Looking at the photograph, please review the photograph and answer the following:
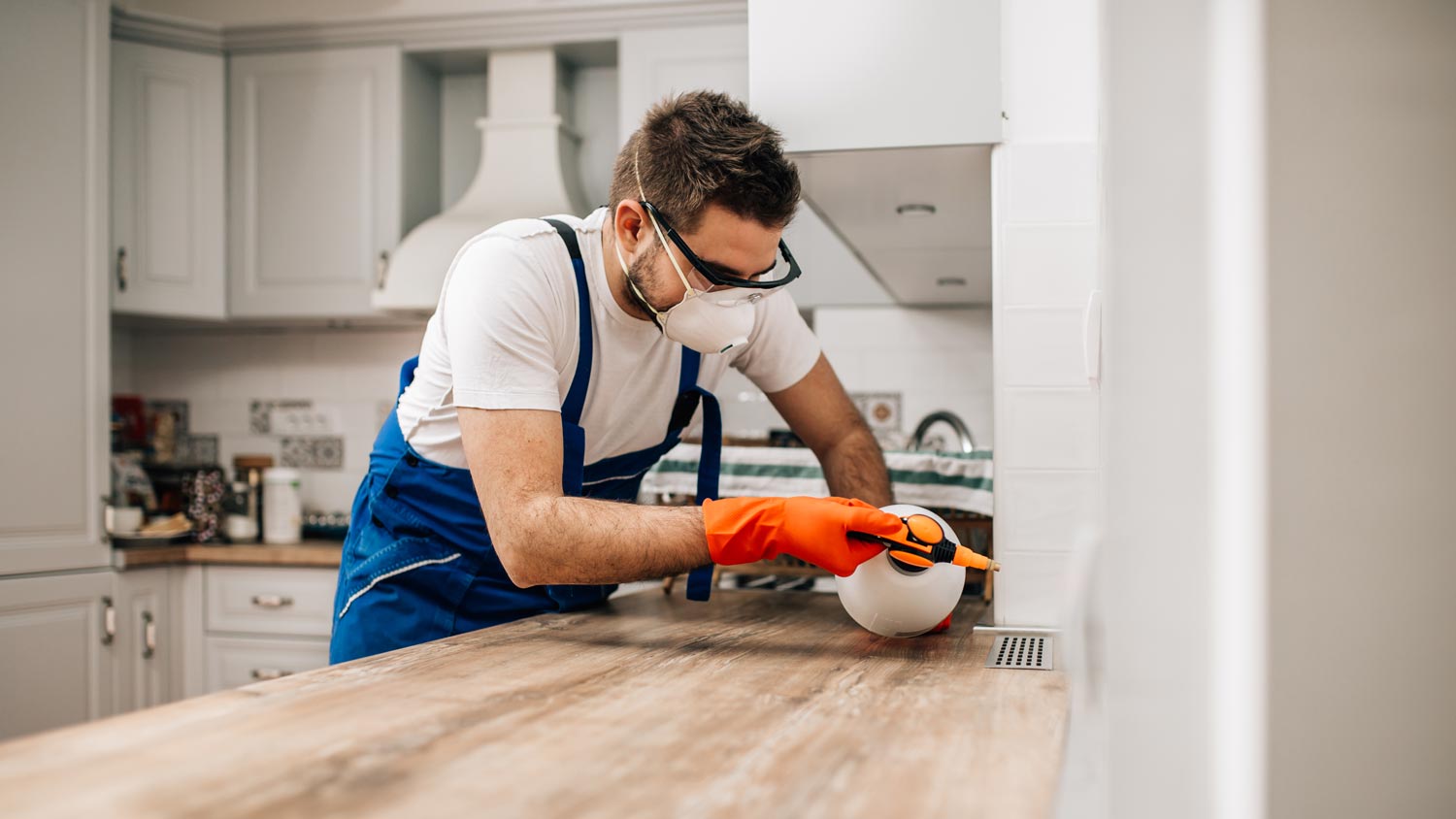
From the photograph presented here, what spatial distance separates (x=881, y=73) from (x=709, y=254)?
292 mm

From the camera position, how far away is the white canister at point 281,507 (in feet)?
9.84

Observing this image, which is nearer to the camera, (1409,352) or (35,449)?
(1409,352)

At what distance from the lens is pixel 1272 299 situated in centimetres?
60

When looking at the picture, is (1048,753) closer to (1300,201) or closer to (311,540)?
(1300,201)

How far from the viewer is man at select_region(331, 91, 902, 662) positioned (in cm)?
116

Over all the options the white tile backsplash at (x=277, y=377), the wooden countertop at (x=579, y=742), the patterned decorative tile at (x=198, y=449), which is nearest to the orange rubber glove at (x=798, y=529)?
the wooden countertop at (x=579, y=742)

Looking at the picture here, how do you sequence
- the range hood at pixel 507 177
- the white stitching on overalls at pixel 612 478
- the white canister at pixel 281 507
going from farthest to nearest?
1. the white canister at pixel 281 507
2. the range hood at pixel 507 177
3. the white stitching on overalls at pixel 612 478

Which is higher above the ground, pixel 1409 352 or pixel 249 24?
Answer: pixel 249 24

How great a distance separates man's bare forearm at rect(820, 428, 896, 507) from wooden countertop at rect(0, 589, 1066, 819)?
41 centimetres

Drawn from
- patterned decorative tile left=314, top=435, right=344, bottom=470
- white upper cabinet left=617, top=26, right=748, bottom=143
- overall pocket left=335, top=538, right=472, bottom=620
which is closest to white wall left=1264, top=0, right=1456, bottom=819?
overall pocket left=335, top=538, right=472, bottom=620

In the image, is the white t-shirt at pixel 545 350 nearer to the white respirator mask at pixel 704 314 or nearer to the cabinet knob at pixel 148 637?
the white respirator mask at pixel 704 314

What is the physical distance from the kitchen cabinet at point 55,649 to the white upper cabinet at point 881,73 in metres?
2.17

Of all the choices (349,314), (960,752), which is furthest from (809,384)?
(349,314)

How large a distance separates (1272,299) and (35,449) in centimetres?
273
